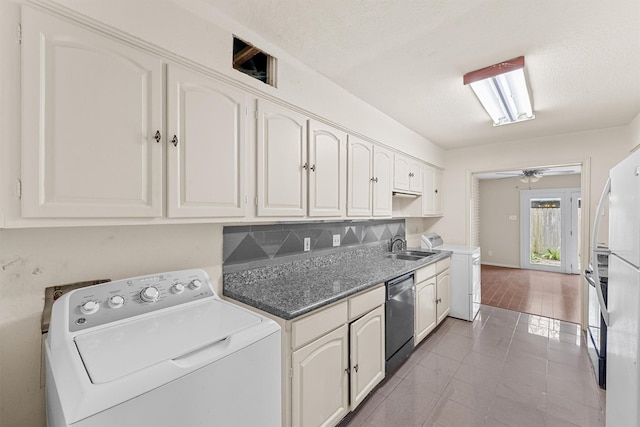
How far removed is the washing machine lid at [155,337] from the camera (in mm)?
804

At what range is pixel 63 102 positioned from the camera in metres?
0.95

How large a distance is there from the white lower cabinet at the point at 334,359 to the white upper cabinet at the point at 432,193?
2033mm

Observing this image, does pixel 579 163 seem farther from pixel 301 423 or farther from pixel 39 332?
pixel 39 332

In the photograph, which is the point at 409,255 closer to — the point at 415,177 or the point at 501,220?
the point at 415,177

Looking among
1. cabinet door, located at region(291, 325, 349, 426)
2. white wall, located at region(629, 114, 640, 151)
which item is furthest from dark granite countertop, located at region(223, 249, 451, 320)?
white wall, located at region(629, 114, 640, 151)

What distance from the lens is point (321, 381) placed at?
59.8 inches

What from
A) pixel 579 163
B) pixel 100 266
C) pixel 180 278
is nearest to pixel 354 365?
pixel 180 278

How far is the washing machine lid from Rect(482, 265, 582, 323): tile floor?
419 centimetres

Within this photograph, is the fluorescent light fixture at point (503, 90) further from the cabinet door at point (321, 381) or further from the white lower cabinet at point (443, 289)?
the cabinet door at point (321, 381)

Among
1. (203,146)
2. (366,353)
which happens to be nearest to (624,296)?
(366,353)

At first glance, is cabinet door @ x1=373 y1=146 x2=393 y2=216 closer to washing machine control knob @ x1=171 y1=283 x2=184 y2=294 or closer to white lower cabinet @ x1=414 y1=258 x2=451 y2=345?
white lower cabinet @ x1=414 y1=258 x2=451 y2=345

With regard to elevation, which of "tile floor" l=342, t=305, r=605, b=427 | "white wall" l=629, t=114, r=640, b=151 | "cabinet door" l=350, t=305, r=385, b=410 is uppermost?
"white wall" l=629, t=114, r=640, b=151

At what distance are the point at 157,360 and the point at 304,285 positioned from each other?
3.48 ft

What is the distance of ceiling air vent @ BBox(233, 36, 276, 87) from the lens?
5.29 feet
